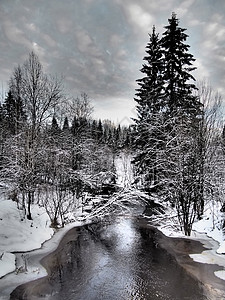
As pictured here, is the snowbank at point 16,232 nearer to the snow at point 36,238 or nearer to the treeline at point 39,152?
the snow at point 36,238

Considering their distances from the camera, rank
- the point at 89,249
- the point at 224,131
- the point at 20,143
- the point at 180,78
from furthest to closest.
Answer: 1. the point at 180,78
2. the point at 224,131
3. the point at 20,143
4. the point at 89,249

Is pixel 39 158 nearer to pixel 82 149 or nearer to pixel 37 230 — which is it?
pixel 37 230

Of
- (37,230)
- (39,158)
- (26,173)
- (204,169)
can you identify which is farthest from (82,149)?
(204,169)

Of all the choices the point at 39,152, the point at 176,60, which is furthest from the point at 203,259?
the point at 176,60

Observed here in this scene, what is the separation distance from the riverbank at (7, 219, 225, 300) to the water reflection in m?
0.20

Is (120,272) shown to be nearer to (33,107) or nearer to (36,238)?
(36,238)

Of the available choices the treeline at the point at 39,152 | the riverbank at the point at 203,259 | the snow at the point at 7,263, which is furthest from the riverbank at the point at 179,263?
the treeline at the point at 39,152

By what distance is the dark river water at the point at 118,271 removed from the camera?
6148 mm

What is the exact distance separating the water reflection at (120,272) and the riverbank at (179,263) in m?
0.20

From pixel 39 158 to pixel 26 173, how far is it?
1889mm

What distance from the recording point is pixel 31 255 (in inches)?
341

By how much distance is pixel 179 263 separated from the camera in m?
8.09

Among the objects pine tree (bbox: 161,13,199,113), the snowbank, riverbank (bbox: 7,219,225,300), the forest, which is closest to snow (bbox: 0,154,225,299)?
the snowbank

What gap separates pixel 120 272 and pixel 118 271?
0.09 meters
